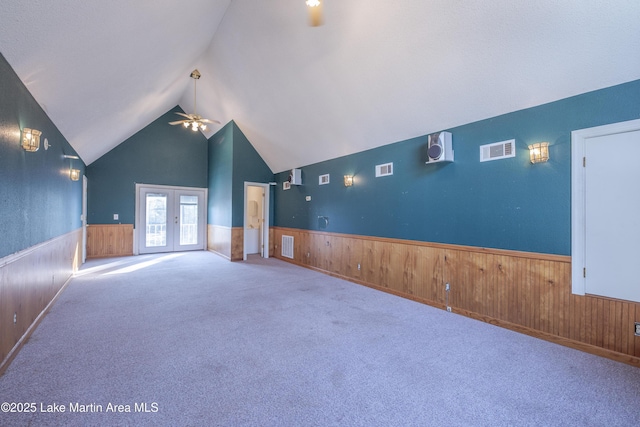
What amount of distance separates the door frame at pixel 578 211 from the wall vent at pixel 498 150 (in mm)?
526

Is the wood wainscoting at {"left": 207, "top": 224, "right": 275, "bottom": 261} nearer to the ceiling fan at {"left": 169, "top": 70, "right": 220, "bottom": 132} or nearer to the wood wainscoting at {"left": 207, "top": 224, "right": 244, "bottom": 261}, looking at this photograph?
the wood wainscoting at {"left": 207, "top": 224, "right": 244, "bottom": 261}

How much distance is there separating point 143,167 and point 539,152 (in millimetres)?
9031

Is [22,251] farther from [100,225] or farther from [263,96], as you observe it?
[100,225]

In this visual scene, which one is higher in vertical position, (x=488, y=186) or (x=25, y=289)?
(x=488, y=186)

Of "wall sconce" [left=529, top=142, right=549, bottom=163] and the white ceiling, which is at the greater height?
the white ceiling

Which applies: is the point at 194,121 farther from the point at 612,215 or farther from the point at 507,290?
the point at 612,215

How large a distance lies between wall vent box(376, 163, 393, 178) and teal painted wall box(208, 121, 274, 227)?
396cm

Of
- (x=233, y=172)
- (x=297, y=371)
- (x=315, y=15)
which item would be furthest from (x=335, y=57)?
(x=233, y=172)

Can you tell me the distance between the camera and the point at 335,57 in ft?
12.7

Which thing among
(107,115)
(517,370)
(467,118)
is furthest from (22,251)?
(467,118)

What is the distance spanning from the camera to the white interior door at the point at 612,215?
248 centimetres

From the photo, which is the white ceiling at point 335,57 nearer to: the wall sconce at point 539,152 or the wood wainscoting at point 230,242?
the wall sconce at point 539,152

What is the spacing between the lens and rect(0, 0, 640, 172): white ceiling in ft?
7.57

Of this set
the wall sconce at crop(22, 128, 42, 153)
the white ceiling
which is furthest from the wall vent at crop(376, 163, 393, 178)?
the wall sconce at crop(22, 128, 42, 153)
